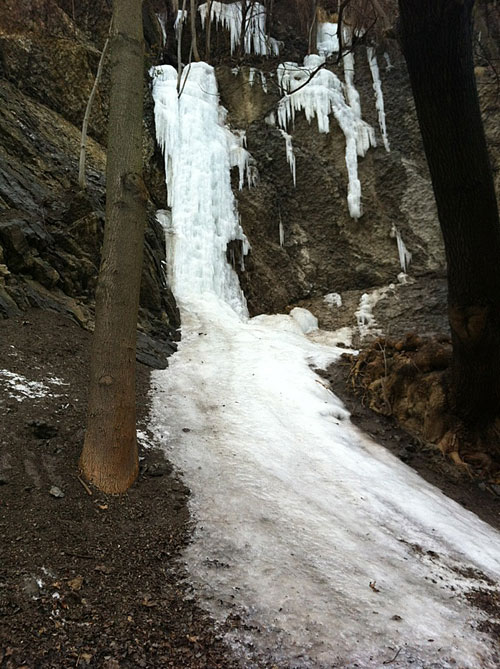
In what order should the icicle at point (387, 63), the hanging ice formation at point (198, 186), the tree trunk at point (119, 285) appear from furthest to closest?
the icicle at point (387, 63) → the hanging ice formation at point (198, 186) → the tree trunk at point (119, 285)

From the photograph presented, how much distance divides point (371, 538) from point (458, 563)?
0.59 metres

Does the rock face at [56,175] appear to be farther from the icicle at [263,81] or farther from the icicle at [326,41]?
the icicle at [326,41]

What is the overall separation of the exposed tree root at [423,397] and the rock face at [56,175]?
3184 mm

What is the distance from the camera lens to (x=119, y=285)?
10.1 ft

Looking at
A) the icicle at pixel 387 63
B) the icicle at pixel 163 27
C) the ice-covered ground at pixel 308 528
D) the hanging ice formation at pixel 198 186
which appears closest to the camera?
the ice-covered ground at pixel 308 528

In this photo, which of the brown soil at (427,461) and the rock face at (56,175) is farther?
the rock face at (56,175)

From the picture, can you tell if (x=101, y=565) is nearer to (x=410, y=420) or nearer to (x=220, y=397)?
(x=220, y=397)

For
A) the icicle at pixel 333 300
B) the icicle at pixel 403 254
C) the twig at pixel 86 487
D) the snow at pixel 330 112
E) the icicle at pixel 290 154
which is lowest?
the twig at pixel 86 487

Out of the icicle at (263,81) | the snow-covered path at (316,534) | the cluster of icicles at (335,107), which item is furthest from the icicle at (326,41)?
the snow-covered path at (316,534)

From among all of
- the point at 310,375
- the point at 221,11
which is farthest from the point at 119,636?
the point at 221,11

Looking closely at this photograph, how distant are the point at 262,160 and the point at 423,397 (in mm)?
9961

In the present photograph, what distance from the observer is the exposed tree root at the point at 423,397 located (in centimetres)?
506

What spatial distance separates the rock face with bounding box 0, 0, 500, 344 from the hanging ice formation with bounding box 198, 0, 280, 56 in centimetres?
40

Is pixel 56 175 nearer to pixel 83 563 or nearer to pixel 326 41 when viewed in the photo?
pixel 83 563
